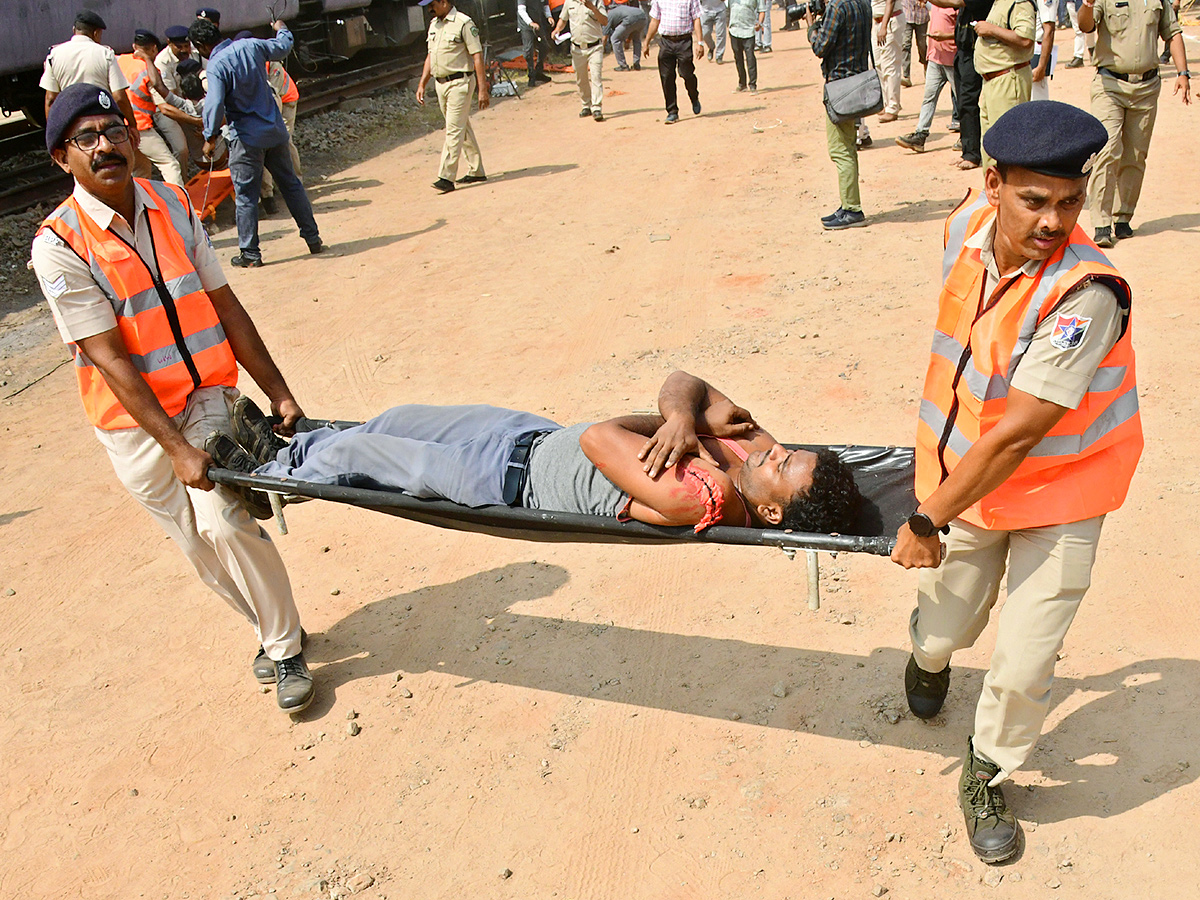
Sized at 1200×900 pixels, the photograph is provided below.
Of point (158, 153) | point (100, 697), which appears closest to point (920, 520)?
point (100, 697)

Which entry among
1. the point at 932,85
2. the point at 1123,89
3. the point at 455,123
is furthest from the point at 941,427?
the point at 455,123

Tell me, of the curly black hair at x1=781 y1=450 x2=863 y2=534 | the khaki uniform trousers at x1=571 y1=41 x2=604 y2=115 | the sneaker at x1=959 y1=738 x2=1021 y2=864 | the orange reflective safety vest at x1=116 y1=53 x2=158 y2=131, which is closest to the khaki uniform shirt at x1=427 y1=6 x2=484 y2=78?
the orange reflective safety vest at x1=116 y1=53 x2=158 y2=131

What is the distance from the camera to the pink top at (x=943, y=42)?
10.1m

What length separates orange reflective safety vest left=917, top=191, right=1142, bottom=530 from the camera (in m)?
2.32

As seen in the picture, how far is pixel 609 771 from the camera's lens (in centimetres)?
333

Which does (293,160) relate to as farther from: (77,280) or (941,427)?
(941,427)

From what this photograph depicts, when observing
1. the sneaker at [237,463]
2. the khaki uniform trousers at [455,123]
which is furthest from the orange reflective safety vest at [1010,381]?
the khaki uniform trousers at [455,123]

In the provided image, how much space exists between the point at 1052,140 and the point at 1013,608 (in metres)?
1.17

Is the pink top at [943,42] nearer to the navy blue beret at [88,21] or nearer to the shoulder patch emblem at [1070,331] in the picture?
the navy blue beret at [88,21]

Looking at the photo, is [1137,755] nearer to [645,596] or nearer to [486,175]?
[645,596]

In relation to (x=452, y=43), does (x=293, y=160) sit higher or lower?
lower

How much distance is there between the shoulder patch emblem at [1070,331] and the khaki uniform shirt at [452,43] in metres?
9.27

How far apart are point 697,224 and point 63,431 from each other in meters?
5.22

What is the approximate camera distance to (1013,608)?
2629mm
